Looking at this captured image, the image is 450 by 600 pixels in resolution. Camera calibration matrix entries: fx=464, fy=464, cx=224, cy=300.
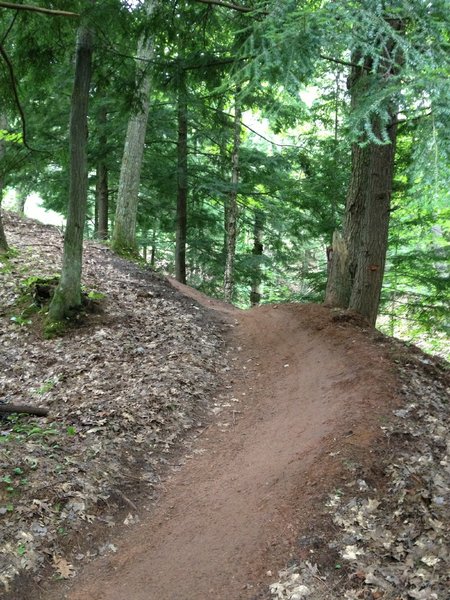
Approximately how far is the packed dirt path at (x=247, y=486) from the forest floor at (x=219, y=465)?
20mm

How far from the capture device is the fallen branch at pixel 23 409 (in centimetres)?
629

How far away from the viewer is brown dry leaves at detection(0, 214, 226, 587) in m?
4.70

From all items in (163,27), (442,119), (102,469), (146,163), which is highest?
(163,27)

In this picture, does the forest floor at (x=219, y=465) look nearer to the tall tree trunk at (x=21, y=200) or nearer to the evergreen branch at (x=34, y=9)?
the evergreen branch at (x=34, y=9)

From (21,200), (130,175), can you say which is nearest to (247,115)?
(130,175)

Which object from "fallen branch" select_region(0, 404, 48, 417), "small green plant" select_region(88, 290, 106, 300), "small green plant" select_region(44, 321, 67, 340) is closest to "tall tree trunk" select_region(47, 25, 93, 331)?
"small green plant" select_region(44, 321, 67, 340)

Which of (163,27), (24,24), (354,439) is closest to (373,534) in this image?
(354,439)

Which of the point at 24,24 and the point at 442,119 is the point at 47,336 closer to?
the point at 24,24

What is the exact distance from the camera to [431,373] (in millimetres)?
7121

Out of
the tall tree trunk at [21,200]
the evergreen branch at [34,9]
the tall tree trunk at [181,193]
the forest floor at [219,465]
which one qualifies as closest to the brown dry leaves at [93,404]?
the forest floor at [219,465]

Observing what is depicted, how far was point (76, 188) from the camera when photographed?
8.52 metres

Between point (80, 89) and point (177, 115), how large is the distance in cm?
792

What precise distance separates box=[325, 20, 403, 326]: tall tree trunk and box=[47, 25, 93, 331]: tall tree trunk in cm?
461

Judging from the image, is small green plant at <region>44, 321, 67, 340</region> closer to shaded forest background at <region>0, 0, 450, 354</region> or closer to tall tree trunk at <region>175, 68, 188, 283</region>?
shaded forest background at <region>0, 0, 450, 354</region>
